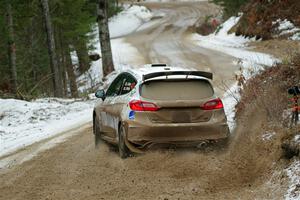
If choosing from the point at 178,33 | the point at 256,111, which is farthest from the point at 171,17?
the point at 256,111

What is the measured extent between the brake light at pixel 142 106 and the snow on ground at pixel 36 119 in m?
4.98

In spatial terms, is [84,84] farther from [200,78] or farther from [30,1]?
[200,78]

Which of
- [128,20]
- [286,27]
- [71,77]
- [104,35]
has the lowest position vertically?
[128,20]

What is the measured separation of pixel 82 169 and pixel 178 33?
124 ft

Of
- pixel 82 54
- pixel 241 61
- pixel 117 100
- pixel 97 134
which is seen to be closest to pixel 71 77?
pixel 82 54

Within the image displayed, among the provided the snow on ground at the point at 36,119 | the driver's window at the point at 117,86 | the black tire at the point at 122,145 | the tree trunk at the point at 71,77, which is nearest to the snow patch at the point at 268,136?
the black tire at the point at 122,145

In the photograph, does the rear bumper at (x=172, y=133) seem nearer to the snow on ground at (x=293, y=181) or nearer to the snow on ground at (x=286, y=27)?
the snow on ground at (x=293, y=181)

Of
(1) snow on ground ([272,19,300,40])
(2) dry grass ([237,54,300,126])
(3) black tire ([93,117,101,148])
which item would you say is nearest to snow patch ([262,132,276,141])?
(2) dry grass ([237,54,300,126])

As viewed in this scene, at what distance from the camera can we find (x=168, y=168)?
9156 mm

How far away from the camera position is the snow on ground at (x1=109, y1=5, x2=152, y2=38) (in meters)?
55.2

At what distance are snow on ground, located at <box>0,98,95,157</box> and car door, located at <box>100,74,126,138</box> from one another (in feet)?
10.3

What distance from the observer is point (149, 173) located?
29.6 feet

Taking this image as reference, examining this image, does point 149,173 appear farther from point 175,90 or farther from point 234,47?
point 234,47

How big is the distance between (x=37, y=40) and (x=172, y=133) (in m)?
20.7
